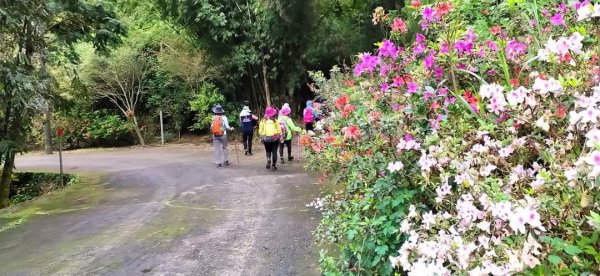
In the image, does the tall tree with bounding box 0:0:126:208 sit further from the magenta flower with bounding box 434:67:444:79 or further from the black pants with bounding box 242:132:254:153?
the magenta flower with bounding box 434:67:444:79

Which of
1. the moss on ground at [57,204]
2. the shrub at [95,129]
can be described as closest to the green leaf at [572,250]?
the moss on ground at [57,204]

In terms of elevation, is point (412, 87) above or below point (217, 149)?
above

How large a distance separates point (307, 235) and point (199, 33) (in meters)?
13.7

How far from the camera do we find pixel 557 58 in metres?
2.30

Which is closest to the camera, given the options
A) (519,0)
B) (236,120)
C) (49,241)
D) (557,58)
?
(557,58)

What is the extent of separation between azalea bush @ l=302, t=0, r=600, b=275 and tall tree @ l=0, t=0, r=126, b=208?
257 inches

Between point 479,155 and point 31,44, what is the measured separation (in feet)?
31.1

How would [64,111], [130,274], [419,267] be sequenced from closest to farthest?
[419,267], [130,274], [64,111]

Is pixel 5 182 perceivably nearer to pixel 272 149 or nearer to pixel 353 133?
pixel 272 149

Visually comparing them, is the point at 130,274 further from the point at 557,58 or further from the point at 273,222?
the point at 557,58

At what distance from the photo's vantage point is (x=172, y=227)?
20.2 feet

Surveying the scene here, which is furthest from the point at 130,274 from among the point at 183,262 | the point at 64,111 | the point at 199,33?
the point at 199,33

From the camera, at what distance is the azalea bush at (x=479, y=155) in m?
1.79

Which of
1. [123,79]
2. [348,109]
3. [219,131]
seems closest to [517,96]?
[348,109]
